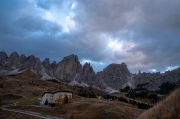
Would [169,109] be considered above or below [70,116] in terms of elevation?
above

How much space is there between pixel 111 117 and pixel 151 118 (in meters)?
44.8

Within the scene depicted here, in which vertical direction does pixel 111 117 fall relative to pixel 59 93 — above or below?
below

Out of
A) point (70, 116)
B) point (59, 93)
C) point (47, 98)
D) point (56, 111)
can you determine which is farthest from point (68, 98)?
point (70, 116)

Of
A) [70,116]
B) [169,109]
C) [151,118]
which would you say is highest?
[169,109]

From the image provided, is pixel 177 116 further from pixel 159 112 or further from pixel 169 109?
pixel 159 112

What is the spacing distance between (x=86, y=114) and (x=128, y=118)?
51.1 feet

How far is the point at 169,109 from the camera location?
11414 mm

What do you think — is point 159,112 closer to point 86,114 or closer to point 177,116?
point 177,116

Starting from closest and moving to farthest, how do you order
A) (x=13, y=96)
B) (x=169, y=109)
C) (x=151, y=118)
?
(x=169, y=109), (x=151, y=118), (x=13, y=96)

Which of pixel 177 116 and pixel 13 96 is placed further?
pixel 13 96

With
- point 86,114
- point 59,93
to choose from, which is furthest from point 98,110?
point 59,93

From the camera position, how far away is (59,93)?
89812mm

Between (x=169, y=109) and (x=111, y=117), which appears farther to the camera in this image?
(x=111, y=117)

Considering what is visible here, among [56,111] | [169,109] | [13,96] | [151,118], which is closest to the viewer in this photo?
[169,109]
